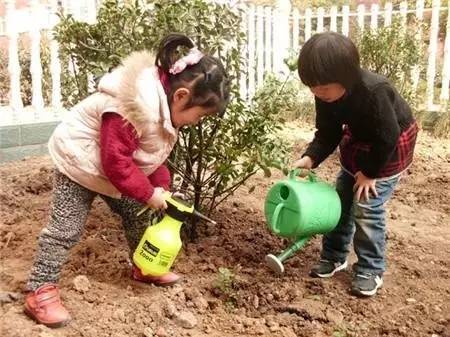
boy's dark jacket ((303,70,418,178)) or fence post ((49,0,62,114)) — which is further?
fence post ((49,0,62,114))

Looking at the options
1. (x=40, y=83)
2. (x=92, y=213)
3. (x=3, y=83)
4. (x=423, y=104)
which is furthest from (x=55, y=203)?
(x=423, y=104)

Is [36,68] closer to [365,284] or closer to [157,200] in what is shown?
[157,200]

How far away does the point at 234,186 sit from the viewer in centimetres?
313

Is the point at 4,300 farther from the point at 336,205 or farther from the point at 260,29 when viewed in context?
the point at 260,29

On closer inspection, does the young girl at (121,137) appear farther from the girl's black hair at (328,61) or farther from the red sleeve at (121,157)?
the girl's black hair at (328,61)

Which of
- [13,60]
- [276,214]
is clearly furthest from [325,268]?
[13,60]

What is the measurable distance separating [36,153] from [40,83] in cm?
75

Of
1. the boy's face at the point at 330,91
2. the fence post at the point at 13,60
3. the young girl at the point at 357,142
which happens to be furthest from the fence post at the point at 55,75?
the boy's face at the point at 330,91

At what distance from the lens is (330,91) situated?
8.64 feet

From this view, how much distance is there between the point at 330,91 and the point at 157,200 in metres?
0.84

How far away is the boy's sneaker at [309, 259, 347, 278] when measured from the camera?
9.99 feet

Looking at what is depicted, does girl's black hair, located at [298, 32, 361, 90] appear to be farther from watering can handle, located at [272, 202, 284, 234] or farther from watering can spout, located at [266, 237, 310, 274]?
watering can spout, located at [266, 237, 310, 274]

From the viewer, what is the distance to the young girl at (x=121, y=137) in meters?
2.27

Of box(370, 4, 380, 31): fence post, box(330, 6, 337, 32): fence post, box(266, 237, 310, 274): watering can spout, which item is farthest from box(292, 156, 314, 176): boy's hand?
box(330, 6, 337, 32): fence post
